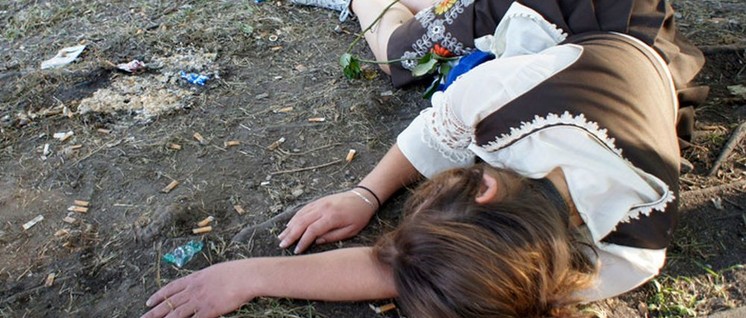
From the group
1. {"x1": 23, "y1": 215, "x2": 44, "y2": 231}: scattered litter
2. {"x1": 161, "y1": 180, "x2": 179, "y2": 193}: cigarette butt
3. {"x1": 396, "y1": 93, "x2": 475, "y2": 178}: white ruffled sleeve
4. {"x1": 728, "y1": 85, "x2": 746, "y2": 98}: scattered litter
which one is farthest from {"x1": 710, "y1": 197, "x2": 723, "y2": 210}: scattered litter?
{"x1": 23, "y1": 215, "x2": 44, "y2": 231}: scattered litter

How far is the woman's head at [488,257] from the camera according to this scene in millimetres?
1306

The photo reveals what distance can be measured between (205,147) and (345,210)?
0.76m

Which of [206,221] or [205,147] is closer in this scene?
[206,221]

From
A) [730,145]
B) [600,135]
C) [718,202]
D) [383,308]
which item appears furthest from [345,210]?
[730,145]

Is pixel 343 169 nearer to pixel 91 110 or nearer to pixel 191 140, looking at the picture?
pixel 191 140

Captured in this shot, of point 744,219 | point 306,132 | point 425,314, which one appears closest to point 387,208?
point 306,132

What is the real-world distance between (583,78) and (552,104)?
12cm

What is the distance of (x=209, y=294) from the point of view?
1.68m

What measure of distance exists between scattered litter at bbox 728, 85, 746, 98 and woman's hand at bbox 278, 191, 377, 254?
1672mm

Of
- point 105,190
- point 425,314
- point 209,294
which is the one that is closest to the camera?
point 425,314

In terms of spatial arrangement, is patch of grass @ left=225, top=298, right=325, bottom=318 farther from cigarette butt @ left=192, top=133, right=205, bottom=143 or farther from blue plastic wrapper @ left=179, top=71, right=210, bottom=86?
blue plastic wrapper @ left=179, top=71, right=210, bottom=86

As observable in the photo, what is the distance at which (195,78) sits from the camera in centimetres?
277

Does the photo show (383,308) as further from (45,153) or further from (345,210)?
(45,153)

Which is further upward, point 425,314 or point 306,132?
point 425,314
